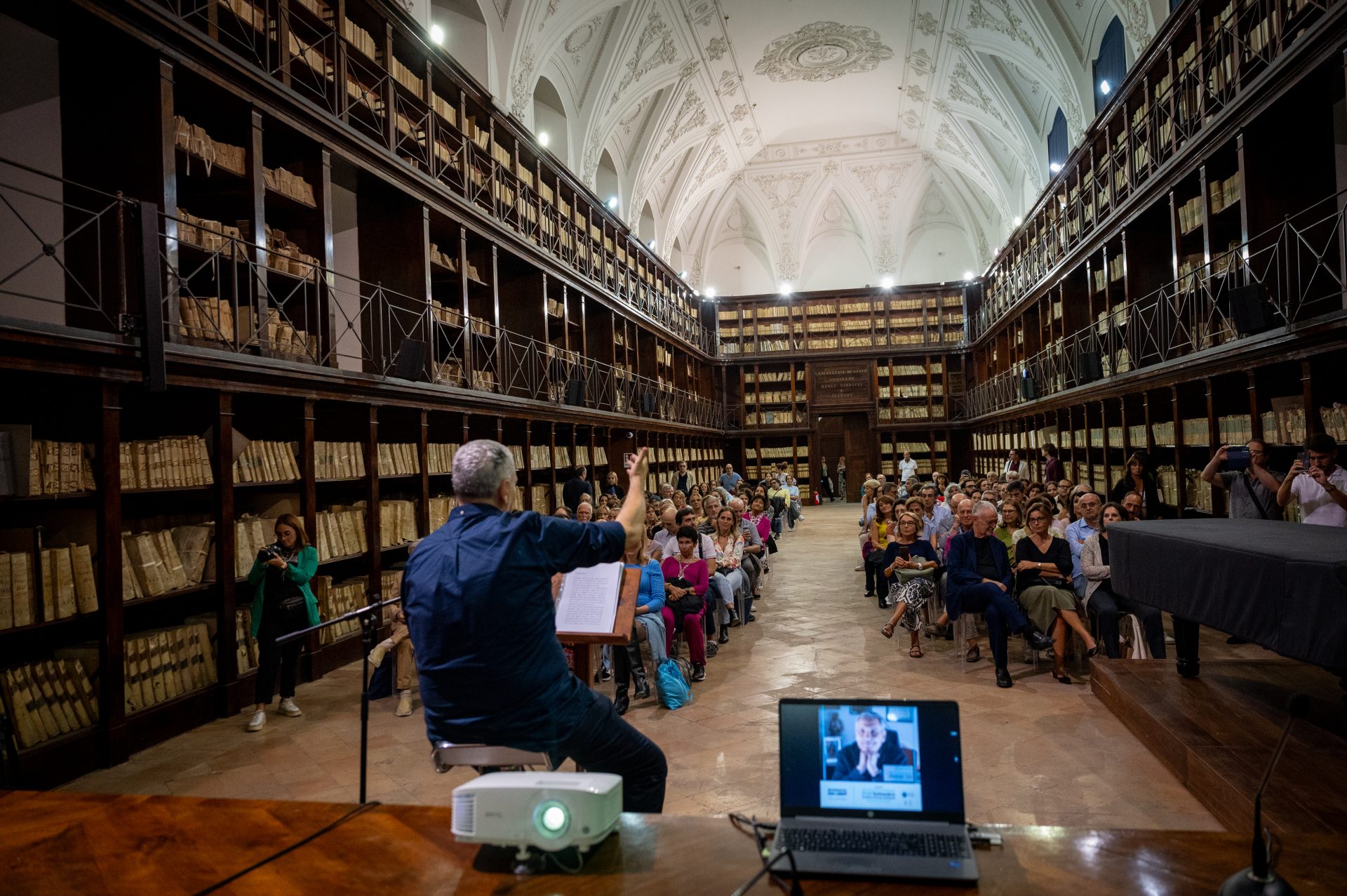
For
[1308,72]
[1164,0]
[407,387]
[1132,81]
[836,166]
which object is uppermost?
[836,166]

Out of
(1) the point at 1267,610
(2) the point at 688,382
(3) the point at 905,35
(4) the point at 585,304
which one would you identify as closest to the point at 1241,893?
(1) the point at 1267,610

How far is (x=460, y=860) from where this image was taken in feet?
4.75

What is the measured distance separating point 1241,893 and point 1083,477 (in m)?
11.3

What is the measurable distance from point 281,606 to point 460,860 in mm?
3442

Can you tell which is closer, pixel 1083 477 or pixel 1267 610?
pixel 1267 610

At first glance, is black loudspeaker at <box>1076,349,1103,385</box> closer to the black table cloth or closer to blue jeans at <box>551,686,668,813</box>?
the black table cloth

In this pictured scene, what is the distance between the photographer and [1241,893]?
1.20m

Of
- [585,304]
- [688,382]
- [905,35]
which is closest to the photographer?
[585,304]

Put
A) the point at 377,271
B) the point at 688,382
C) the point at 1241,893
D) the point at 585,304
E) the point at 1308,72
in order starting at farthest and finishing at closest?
the point at 688,382, the point at 585,304, the point at 377,271, the point at 1308,72, the point at 1241,893

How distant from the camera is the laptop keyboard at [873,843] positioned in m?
1.35

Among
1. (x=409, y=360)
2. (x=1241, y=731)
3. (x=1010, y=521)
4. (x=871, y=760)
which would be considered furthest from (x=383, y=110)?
(x=1241, y=731)

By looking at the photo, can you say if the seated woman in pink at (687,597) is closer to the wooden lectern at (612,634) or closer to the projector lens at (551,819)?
the wooden lectern at (612,634)

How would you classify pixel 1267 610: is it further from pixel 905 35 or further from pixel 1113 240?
pixel 905 35

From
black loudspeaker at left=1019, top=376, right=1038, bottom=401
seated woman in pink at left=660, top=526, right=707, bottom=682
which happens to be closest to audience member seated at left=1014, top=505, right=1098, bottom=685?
seated woman in pink at left=660, top=526, right=707, bottom=682
